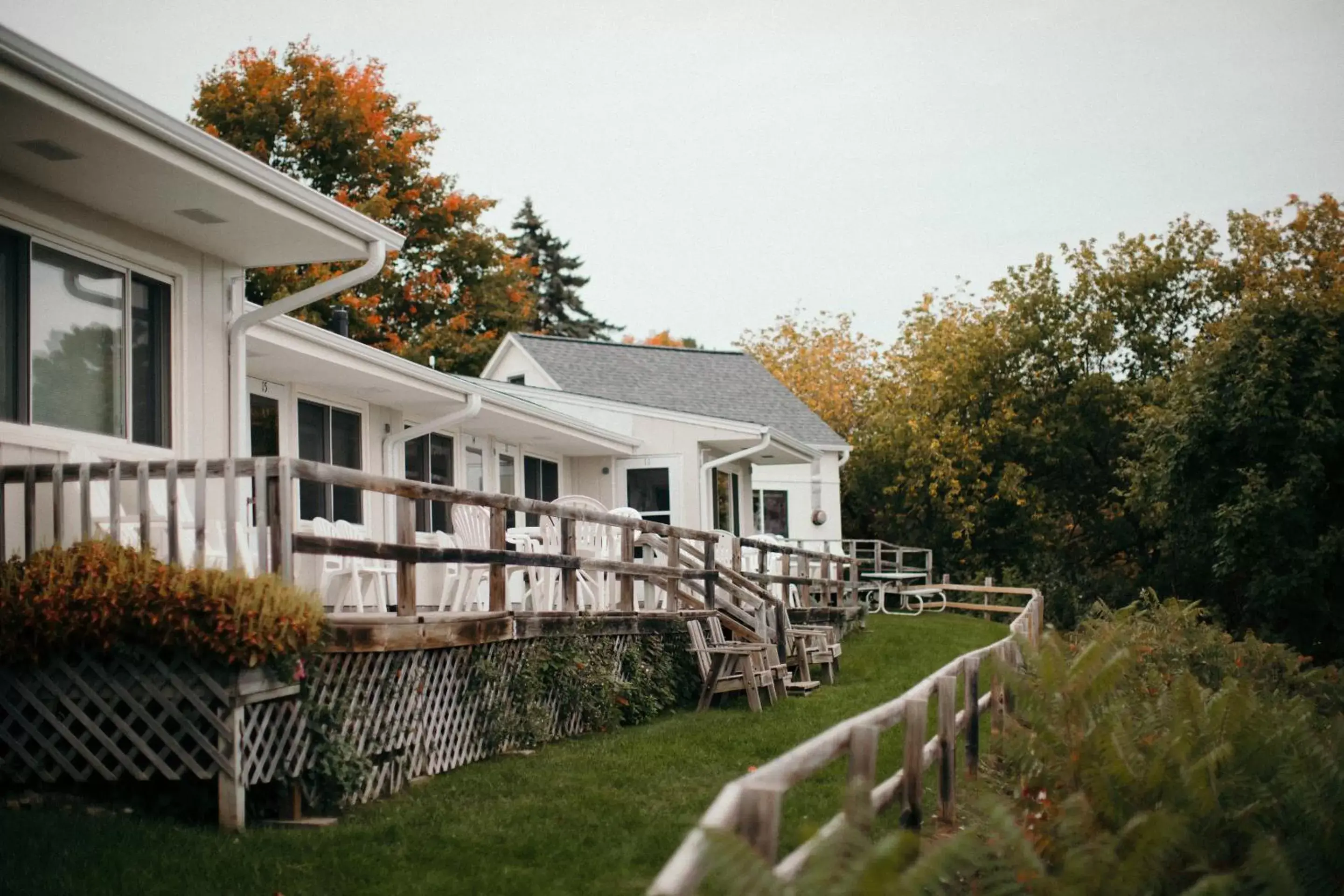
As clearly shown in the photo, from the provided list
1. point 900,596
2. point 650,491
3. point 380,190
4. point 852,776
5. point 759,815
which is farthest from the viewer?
point 900,596

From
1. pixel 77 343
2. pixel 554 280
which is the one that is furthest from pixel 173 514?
pixel 554 280

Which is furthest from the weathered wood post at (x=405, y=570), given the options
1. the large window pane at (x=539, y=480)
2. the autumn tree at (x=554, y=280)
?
the autumn tree at (x=554, y=280)

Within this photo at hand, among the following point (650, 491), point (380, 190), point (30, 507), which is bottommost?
point (30, 507)

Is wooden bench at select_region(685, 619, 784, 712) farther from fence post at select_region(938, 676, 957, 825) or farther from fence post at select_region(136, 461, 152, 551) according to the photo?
fence post at select_region(136, 461, 152, 551)

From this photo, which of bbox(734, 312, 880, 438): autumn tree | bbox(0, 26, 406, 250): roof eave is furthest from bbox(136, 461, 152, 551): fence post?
bbox(734, 312, 880, 438): autumn tree

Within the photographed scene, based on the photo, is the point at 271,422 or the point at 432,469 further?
A: the point at 432,469

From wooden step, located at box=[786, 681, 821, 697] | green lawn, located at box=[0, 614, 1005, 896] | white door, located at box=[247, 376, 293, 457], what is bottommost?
wooden step, located at box=[786, 681, 821, 697]

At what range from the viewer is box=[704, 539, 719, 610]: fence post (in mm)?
13570

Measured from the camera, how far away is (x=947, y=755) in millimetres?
7105

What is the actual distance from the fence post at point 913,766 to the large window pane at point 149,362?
18.2ft

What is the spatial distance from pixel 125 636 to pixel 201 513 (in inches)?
28.7

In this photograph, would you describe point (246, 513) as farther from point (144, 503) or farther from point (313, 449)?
point (144, 503)

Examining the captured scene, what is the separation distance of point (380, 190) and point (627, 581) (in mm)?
22029

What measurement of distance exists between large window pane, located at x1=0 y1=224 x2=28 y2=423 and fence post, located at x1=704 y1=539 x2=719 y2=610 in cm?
719
